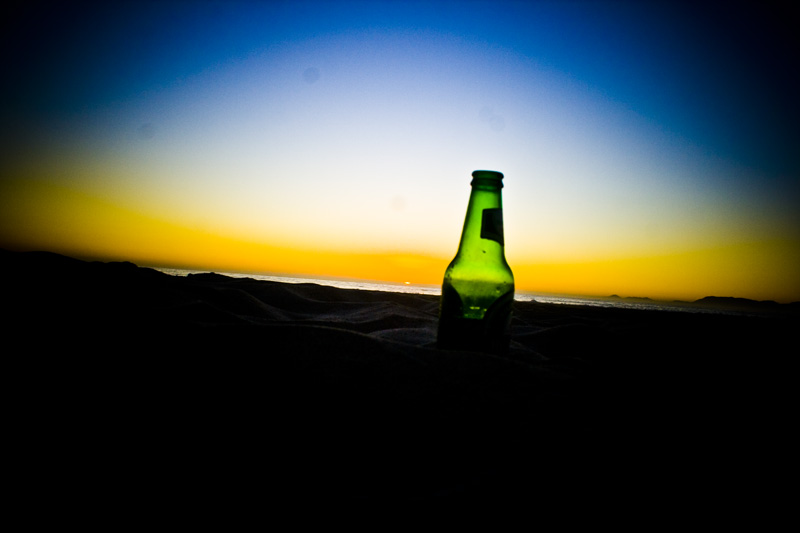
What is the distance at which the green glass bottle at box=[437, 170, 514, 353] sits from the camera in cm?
114

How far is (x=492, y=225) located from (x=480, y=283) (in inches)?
8.5

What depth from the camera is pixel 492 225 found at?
1240 mm

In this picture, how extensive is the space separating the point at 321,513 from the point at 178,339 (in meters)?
0.71

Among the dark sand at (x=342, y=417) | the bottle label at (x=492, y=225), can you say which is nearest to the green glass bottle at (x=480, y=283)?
the bottle label at (x=492, y=225)

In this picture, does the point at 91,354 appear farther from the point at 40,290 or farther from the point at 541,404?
the point at 541,404

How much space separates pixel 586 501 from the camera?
0.52 m

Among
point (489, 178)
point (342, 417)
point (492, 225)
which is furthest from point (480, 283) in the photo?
point (342, 417)

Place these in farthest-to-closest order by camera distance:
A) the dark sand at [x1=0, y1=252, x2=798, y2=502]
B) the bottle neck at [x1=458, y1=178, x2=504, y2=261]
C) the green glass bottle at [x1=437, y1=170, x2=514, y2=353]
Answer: the bottle neck at [x1=458, y1=178, x2=504, y2=261], the green glass bottle at [x1=437, y1=170, x2=514, y2=353], the dark sand at [x1=0, y1=252, x2=798, y2=502]

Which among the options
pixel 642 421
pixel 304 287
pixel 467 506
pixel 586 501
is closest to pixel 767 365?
pixel 642 421

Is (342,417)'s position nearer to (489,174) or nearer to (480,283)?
(480,283)

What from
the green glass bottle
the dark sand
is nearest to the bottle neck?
the green glass bottle

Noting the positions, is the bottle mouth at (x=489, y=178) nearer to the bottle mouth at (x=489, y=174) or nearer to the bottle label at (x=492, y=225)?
the bottle mouth at (x=489, y=174)

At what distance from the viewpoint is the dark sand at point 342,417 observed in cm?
54

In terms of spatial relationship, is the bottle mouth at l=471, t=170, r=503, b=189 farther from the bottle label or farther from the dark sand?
the dark sand
